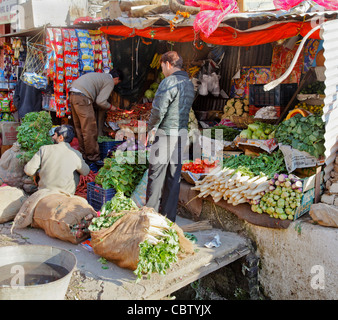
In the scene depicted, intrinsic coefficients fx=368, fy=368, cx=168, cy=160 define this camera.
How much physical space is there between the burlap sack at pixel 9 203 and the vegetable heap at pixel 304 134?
13.0 ft

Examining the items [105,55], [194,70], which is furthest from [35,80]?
[194,70]

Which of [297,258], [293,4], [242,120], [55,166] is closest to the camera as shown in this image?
[297,258]

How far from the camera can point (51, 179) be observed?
5.47 meters

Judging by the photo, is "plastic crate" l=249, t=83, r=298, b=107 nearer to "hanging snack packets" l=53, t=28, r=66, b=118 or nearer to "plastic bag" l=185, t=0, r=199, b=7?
"plastic bag" l=185, t=0, r=199, b=7

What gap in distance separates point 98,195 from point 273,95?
3621 mm

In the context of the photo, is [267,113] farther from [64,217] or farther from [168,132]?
[64,217]

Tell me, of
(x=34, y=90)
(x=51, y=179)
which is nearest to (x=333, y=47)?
(x=51, y=179)

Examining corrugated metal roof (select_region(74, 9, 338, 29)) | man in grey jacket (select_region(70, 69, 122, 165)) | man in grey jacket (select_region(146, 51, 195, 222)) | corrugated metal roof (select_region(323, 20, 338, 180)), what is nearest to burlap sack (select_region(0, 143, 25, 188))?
man in grey jacket (select_region(70, 69, 122, 165))

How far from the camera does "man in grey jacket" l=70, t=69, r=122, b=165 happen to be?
7309 millimetres

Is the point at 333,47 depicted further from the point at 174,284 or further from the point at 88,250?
the point at 88,250

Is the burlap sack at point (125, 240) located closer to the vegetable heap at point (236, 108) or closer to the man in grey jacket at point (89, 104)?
the man in grey jacket at point (89, 104)

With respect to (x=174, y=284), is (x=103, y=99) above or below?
above

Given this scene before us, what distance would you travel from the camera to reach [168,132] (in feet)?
15.8
